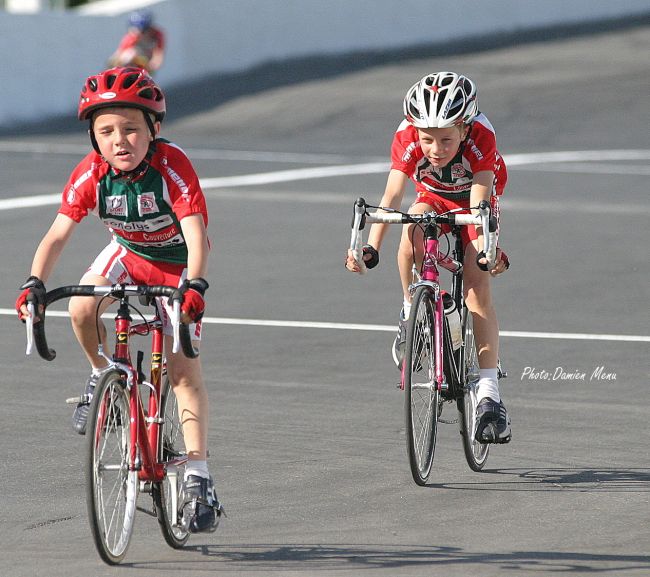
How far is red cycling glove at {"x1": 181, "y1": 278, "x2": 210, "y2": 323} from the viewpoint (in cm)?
557

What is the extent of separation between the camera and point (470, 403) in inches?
308

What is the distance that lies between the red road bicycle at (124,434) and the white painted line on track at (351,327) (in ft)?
15.9

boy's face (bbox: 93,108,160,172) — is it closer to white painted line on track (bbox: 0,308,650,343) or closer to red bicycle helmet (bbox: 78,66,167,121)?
red bicycle helmet (bbox: 78,66,167,121)

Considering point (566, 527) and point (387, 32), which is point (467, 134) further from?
point (387, 32)

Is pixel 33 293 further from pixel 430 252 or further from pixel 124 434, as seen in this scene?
pixel 430 252

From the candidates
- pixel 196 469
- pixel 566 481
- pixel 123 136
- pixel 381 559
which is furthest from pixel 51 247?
pixel 566 481

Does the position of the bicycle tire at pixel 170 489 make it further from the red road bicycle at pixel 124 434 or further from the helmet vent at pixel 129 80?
the helmet vent at pixel 129 80

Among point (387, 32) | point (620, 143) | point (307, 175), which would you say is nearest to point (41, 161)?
point (307, 175)

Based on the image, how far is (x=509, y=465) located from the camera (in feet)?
24.9

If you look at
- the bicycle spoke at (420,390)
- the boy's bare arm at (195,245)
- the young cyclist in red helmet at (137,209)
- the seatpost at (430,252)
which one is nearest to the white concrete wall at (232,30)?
the seatpost at (430,252)

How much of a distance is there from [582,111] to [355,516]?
20.0 meters

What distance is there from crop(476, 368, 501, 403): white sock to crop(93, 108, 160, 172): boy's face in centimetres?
244

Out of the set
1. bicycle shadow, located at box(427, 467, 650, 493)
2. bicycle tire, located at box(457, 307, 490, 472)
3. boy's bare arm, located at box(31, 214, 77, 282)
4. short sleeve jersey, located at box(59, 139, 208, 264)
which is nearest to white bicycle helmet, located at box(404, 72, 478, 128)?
bicycle tire, located at box(457, 307, 490, 472)

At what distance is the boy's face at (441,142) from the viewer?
24.0 feet
